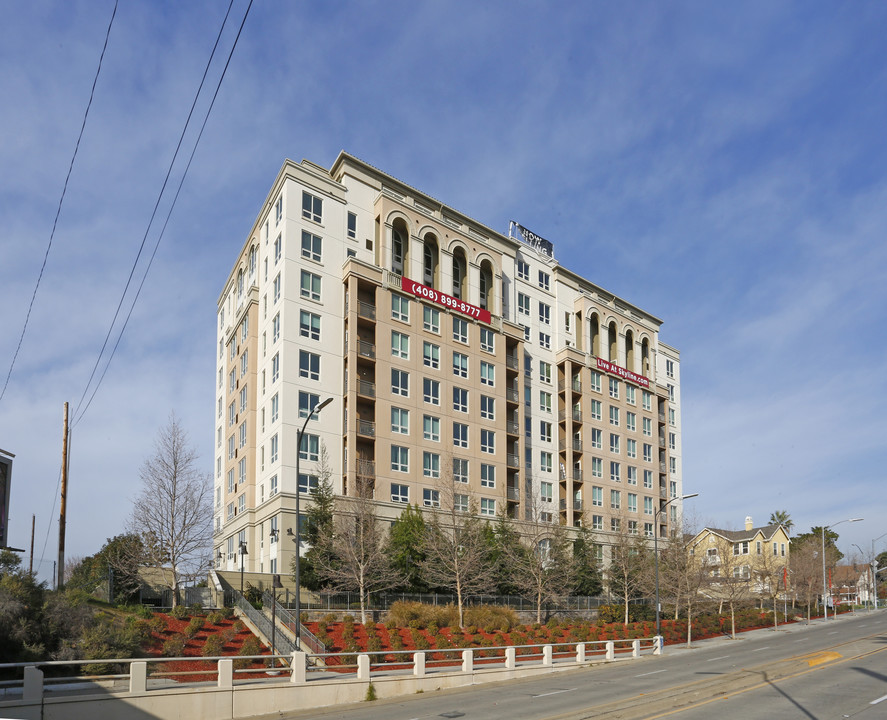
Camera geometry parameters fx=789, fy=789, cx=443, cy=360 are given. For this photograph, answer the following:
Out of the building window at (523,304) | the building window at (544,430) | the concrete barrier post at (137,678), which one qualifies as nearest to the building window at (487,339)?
the building window at (523,304)

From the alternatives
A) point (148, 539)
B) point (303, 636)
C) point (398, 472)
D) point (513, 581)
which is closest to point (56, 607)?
point (303, 636)

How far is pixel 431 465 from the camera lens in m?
54.0

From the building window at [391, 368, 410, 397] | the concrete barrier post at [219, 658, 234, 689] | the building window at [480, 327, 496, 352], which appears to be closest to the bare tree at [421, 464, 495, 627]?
the building window at [391, 368, 410, 397]

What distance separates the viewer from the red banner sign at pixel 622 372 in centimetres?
7369

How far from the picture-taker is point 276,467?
4866cm

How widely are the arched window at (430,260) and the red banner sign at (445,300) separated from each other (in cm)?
202

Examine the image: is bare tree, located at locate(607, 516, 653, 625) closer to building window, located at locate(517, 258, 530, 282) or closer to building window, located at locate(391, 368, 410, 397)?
building window, located at locate(391, 368, 410, 397)

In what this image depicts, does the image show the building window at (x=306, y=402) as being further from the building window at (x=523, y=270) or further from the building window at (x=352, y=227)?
the building window at (x=523, y=270)

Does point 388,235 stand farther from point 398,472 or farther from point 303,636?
point 303,636

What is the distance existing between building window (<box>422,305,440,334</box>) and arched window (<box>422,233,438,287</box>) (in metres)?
2.83

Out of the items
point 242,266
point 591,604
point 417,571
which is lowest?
point 591,604

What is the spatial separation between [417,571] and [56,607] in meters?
23.6

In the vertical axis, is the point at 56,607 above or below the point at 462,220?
below

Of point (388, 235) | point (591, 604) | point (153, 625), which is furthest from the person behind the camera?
point (591, 604)
